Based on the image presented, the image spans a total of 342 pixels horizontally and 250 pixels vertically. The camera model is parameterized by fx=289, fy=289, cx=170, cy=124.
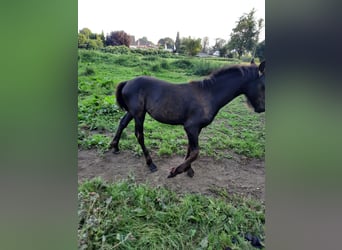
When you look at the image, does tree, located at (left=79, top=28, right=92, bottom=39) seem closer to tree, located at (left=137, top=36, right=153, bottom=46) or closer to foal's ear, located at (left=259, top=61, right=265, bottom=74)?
tree, located at (left=137, top=36, right=153, bottom=46)

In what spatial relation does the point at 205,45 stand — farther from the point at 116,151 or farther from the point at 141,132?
the point at 116,151

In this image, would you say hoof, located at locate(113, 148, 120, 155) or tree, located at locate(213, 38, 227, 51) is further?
hoof, located at locate(113, 148, 120, 155)

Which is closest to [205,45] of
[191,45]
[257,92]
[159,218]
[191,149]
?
[191,45]

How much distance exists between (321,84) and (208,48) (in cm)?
71

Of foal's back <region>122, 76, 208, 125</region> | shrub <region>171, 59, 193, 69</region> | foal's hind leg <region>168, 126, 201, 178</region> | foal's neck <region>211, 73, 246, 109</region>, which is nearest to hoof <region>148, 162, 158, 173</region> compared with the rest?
foal's hind leg <region>168, 126, 201, 178</region>

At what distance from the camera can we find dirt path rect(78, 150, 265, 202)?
73.3 inches

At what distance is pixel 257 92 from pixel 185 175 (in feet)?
2.34

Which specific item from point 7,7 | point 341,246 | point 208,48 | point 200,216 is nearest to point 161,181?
point 200,216

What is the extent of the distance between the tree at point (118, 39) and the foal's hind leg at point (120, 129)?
0.48 m

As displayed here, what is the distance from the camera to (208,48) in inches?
74.0

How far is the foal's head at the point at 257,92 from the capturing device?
5.89ft

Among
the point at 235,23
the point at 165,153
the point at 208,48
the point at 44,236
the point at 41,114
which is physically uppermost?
the point at 235,23

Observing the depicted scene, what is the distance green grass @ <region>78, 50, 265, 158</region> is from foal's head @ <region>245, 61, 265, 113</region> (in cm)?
5

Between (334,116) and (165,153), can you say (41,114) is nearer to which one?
(165,153)
